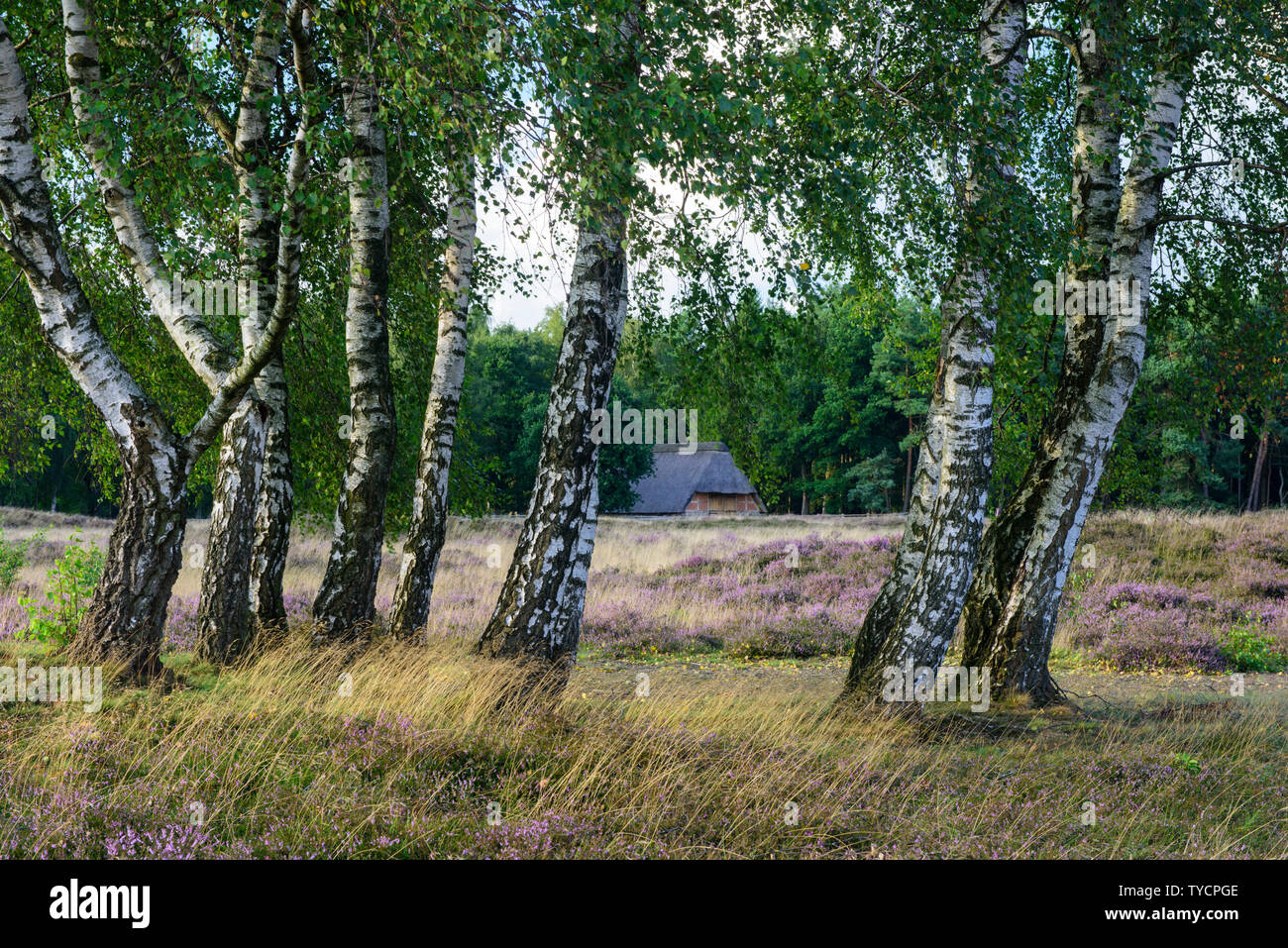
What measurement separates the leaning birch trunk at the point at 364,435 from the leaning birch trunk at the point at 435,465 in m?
0.40

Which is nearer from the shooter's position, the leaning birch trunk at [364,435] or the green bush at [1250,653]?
the leaning birch trunk at [364,435]

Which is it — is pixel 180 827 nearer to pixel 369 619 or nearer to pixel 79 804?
pixel 79 804

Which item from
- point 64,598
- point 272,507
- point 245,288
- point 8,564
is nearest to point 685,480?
point 8,564

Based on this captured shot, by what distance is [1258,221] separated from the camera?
980cm

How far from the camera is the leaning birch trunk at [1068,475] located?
834 cm

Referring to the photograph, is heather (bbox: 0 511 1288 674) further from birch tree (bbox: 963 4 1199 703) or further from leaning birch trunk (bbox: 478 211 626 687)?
birch tree (bbox: 963 4 1199 703)

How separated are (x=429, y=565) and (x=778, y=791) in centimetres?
544

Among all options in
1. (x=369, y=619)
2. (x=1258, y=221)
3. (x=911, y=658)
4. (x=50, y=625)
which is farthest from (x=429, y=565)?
(x=1258, y=221)

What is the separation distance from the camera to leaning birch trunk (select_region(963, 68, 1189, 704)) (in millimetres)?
8336

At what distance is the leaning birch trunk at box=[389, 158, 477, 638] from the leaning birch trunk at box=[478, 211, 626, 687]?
7.04 ft

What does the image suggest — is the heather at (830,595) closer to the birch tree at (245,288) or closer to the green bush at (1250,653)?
→ the green bush at (1250,653)

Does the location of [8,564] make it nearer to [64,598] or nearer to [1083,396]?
[64,598]

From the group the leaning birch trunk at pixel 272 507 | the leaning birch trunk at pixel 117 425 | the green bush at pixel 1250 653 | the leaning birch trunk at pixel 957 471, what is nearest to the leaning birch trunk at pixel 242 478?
the leaning birch trunk at pixel 272 507

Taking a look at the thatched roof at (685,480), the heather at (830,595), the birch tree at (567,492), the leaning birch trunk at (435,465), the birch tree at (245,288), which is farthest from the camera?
the thatched roof at (685,480)
